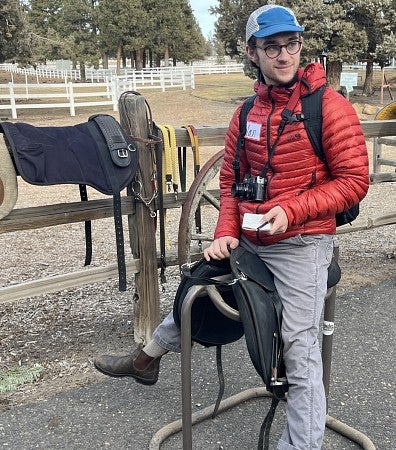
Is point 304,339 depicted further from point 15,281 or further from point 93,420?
point 15,281

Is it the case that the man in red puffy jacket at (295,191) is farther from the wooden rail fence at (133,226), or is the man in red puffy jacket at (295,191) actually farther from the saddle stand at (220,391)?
the wooden rail fence at (133,226)

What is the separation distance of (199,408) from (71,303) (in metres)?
1.84

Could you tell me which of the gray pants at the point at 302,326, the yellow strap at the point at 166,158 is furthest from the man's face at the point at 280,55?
the yellow strap at the point at 166,158

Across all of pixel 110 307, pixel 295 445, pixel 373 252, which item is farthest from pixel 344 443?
pixel 373 252

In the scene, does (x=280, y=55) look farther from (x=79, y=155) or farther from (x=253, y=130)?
(x=79, y=155)

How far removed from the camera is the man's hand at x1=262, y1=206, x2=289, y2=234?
207 centimetres

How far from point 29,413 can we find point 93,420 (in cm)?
32

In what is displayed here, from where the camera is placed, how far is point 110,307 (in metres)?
4.26

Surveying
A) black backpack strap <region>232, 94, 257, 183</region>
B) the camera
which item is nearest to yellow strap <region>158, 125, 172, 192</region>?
black backpack strap <region>232, 94, 257, 183</region>

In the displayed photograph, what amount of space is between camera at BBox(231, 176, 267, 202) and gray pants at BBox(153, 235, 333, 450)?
0.65 feet

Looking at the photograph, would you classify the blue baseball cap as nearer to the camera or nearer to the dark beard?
the dark beard

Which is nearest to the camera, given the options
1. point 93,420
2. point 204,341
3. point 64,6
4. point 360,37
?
point 204,341

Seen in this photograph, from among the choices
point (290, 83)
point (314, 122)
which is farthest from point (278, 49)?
point (314, 122)

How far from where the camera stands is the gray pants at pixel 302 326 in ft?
6.77
